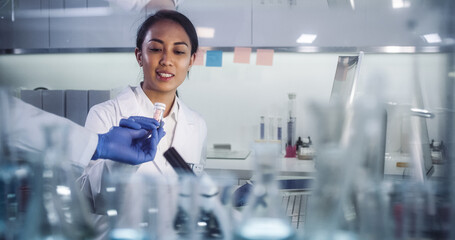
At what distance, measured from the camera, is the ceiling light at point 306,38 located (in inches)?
116

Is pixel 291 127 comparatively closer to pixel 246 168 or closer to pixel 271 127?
pixel 271 127

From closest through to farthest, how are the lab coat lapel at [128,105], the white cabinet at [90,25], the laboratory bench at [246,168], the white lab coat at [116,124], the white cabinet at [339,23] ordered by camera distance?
1. the white lab coat at [116,124]
2. the lab coat lapel at [128,105]
3. the laboratory bench at [246,168]
4. the white cabinet at [339,23]
5. the white cabinet at [90,25]

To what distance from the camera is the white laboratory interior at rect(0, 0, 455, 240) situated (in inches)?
25.0

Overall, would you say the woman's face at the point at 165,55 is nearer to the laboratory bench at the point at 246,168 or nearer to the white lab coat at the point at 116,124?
the white lab coat at the point at 116,124

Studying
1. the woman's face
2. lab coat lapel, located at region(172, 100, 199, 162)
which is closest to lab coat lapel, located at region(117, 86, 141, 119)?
the woman's face

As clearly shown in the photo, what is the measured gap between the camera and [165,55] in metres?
1.74

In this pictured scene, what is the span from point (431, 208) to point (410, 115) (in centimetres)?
38

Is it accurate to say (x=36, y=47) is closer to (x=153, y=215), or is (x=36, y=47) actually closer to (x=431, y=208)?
(x=153, y=215)

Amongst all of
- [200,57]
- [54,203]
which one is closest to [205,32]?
[200,57]

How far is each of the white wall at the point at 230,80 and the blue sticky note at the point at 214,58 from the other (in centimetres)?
8

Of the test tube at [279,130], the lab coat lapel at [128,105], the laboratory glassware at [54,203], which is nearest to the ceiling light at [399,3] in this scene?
the test tube at [279,130]

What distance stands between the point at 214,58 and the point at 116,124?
62.5 inches

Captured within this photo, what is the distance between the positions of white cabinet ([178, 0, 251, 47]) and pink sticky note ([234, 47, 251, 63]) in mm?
48

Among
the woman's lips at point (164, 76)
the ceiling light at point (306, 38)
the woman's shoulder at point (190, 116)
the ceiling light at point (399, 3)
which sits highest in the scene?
the ceiling light at point (399, 3)
